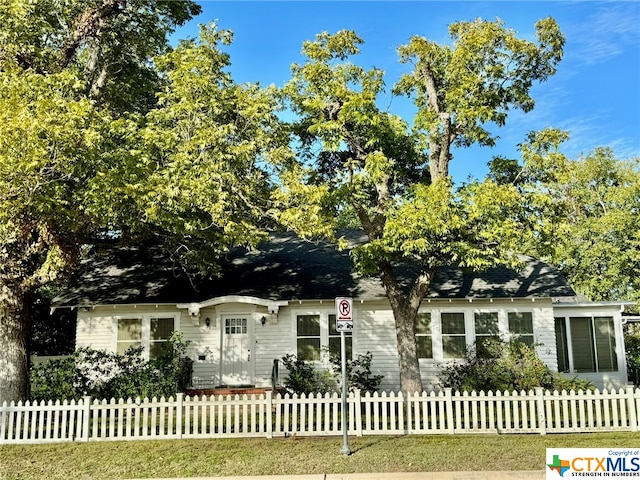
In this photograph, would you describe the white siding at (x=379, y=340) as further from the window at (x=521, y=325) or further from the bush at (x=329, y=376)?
the window at (x=521, y=325)

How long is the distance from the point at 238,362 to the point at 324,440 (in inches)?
301

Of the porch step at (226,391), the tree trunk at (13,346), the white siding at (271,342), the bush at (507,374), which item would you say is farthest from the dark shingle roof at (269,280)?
the tree trunk at (13,346)

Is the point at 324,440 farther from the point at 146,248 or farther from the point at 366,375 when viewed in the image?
the point at 146,248

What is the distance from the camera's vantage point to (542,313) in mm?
18188

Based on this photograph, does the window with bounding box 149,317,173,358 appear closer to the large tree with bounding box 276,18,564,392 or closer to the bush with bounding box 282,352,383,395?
the bush with bounding box 282,352,383,395

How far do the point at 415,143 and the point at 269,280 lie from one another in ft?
23.1

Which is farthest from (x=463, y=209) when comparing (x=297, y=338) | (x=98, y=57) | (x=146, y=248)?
(x=146, y=248)

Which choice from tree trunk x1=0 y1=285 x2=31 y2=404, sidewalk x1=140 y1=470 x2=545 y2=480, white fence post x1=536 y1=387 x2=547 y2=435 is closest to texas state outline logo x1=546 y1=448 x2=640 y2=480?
sidewalk x1=140 y1=470 x2=545 y2=480

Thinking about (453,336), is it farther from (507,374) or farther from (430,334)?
(507,374)

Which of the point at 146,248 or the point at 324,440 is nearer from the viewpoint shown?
the point at 324,440

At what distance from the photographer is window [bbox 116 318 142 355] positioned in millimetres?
18469

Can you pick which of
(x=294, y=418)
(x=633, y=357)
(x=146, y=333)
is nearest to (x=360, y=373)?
(x=294, y=418)

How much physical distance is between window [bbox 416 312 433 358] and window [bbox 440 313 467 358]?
17.2 inches

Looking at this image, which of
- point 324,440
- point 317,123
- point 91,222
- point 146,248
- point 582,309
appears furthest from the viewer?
point 146,248
